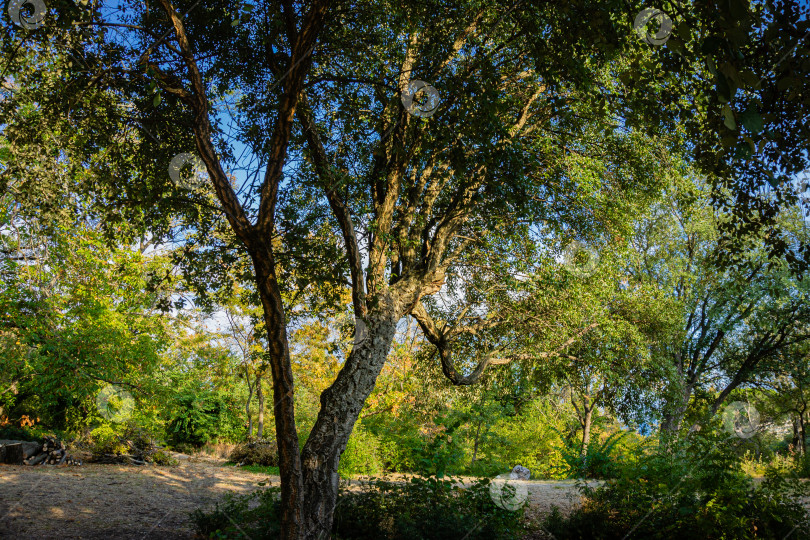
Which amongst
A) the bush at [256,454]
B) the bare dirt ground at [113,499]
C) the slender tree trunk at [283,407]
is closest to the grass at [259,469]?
the bush at [256,454]

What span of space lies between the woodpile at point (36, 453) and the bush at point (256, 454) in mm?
3939

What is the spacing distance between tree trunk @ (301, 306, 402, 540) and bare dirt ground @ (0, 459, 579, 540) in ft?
7.19

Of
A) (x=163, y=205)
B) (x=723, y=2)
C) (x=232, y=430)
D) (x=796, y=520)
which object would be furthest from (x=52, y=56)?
(x=232, y=430)

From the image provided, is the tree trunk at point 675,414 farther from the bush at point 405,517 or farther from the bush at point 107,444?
the bush at point 107,444

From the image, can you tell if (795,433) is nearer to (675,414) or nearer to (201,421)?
(675,414)

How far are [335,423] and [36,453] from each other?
9676mm

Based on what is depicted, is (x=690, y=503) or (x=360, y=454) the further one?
(x=360, y=454)

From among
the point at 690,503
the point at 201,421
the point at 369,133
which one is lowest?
the point at 201,421

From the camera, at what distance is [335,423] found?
4.84m

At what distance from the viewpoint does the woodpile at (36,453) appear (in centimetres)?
973

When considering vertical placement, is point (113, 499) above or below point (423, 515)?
below

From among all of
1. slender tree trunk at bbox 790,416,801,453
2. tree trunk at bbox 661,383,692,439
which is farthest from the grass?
slender tree trunk at bbox 790,416,801,453

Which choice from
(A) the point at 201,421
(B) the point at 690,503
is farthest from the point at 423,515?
(A) the point at 201,421

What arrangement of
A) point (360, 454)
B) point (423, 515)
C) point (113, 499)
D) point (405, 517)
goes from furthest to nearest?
1. point (360, 454)
2. point (113, 499)
3. point (423, 515)
4. point (405, 517)
